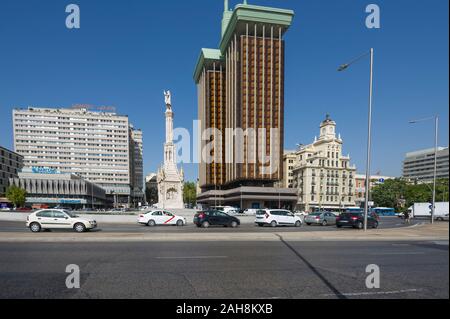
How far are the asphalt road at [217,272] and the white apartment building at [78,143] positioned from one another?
11685 centimetres

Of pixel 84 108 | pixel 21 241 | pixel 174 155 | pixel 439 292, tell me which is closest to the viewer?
pixel 439 292

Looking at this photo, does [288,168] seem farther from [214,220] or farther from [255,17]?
[214,220]

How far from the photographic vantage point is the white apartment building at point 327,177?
9912 cm

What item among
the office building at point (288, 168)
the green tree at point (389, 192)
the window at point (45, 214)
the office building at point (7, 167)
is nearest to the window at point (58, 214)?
the window at point (45, 214)

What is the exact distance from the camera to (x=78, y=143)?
12669 cm

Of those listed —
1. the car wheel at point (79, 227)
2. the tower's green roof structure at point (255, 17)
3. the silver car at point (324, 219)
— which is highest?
the tower's green roof structure at point (255, 17)

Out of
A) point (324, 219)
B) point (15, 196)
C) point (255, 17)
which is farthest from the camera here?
point (255, 17)

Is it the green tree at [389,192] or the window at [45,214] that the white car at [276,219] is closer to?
the window at [45,214]

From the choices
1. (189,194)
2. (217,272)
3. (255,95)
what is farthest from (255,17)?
(217,272)

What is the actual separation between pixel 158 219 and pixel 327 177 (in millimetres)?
84904

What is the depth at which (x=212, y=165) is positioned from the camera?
113m
